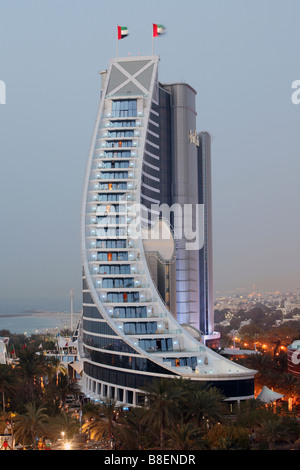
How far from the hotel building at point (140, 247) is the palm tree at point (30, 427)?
71.8 ft

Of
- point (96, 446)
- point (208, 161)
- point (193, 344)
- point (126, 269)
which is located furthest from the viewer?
point (208, 161)

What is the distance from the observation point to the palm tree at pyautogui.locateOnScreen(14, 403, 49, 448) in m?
64.1

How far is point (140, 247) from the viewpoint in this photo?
9875cm

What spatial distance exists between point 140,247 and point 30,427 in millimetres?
40411

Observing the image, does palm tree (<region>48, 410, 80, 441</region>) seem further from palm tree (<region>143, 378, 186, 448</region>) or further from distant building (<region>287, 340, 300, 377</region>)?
distant building (<region>287, 340, 300, 377</region>)

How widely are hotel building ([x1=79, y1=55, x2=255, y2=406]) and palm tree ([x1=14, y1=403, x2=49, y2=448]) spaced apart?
21878 mm

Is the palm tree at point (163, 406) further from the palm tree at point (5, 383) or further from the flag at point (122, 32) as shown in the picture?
the flag at point (122, 32)

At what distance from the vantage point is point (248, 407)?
240 feet

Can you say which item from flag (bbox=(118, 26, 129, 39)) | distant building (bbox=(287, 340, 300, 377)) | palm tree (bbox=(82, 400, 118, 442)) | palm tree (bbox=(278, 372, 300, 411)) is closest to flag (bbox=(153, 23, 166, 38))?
flag (bbox=(118, 26, 129, 39))

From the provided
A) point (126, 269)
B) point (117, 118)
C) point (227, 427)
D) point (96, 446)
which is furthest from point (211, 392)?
point (117, 118)

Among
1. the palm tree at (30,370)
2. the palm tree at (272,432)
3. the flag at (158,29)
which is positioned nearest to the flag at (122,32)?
the flag at (158,29)

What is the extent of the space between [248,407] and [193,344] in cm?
1774

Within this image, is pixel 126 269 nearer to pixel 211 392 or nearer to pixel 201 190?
pixel 211 392

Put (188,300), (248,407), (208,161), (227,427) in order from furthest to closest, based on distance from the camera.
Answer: (208,161) < (188,300) < (248,407) < (227,427)
